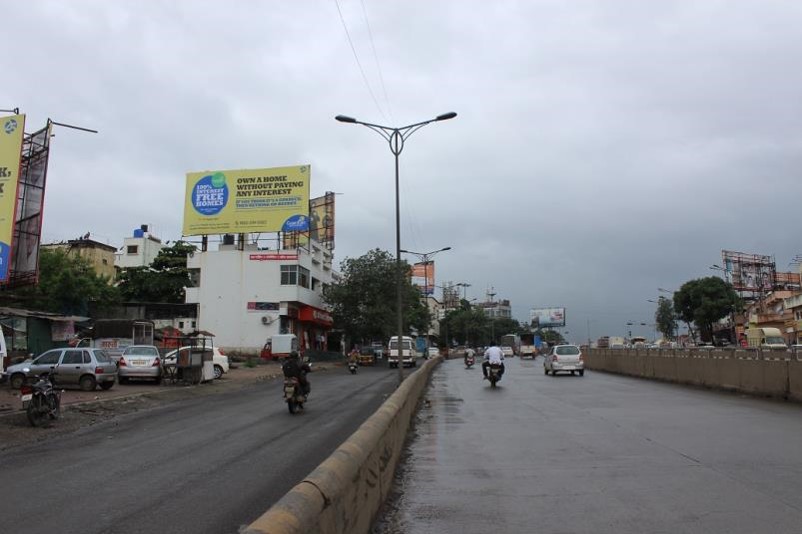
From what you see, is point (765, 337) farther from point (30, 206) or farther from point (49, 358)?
point (30, 206)

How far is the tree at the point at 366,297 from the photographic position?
5928 cm

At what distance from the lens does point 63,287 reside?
44.2 meters

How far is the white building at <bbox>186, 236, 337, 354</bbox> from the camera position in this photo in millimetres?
54656

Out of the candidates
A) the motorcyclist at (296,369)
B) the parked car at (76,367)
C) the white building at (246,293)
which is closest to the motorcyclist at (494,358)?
the motorcyclist at (296,369)

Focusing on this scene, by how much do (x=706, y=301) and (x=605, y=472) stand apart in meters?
68.3

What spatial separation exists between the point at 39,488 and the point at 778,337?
146 feet

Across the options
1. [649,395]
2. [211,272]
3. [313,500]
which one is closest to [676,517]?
[313,500]

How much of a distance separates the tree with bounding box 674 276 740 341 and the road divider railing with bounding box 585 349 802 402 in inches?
1701

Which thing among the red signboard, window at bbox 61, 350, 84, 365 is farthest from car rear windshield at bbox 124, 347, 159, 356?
the red signboard

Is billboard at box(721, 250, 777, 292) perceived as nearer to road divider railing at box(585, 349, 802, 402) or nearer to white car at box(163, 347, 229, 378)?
road divider railing at box(585, 349, 802, 402)

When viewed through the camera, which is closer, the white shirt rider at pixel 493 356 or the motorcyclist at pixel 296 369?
the motorcyclist at pixel 296 369

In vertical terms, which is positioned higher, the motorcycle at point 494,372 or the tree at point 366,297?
the tree at point 366,297

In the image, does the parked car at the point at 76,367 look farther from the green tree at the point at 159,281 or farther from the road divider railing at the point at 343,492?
the green tree at the point at 159,281

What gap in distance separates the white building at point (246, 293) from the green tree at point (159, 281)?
10.3 meters
